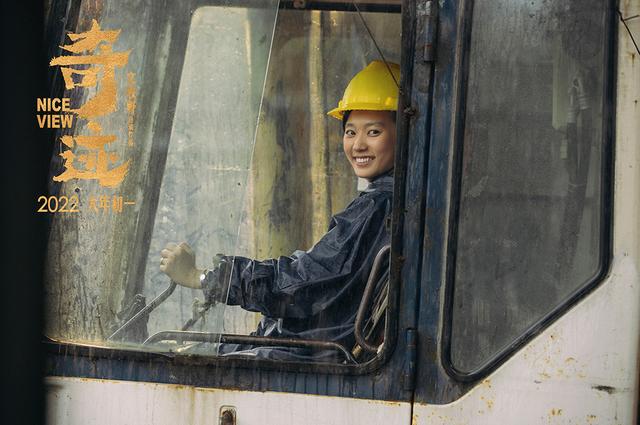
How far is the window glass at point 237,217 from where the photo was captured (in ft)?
8.60

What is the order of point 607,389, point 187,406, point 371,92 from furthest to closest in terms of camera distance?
point 371,92, point 187,406, point 607,389

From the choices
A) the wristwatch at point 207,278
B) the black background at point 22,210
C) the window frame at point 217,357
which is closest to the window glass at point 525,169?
the window frame at point 217,357

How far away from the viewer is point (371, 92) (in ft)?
9.36

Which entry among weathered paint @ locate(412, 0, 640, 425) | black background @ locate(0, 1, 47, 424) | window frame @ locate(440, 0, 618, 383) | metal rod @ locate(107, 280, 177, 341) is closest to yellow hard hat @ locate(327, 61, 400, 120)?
window frame @ locate(440, 0, 618, 383)

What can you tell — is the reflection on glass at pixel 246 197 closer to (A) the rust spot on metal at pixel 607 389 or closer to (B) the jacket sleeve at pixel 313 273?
(B) the jacket sleeve at pixel 313 273

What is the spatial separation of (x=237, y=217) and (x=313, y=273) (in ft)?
0.91

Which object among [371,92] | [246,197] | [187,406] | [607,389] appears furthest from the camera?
[371,92]

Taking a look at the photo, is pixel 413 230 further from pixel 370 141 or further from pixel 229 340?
pixel 229 340

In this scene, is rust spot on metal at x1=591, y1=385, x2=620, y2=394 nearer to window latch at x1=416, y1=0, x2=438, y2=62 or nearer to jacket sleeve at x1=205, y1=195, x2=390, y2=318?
jacket sleeve at x1=205, y1=195, x2=390, y2=318

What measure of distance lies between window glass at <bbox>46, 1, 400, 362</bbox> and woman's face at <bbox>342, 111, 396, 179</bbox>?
4.5 inches

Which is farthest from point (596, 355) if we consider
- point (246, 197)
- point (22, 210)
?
point (22, 210)

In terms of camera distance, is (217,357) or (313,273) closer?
(217,357)

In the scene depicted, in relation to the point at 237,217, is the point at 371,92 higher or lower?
higher

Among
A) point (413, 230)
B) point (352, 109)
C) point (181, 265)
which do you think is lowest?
point (181, 265)
